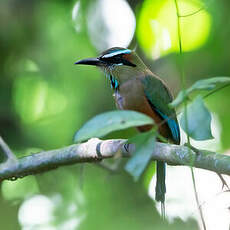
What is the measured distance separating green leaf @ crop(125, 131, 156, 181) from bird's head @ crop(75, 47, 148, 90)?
7.47 ft

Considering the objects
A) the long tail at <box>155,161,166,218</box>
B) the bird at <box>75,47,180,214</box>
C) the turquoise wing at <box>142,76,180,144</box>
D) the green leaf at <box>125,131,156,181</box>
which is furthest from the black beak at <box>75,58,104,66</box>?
the green leaf at <box>125,131,156,181</box>

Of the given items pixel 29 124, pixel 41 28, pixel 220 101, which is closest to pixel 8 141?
pixel 29 124

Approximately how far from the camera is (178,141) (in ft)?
13.0

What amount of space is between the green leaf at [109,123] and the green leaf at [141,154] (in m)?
0.06

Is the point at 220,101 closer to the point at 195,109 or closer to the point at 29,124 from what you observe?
the point at 29,124

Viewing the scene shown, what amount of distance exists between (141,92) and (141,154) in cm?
213

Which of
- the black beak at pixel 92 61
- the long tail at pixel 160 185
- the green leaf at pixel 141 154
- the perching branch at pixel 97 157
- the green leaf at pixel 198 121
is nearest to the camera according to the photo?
the green leaf at pixel 141 154

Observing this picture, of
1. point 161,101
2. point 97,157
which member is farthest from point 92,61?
point 97,157

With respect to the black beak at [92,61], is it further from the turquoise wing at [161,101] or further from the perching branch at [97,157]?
the perching branch at [97,157]

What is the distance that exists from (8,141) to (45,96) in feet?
2.85

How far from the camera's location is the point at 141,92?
3893 millimetres

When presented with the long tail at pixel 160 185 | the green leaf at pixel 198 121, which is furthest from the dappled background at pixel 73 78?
the green leaf at pixel 198 121

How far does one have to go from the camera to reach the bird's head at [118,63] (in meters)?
4.10

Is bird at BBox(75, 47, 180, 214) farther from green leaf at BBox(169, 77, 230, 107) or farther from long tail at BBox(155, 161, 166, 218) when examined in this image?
green leaf at BBox(169, 77, 230, 107)
